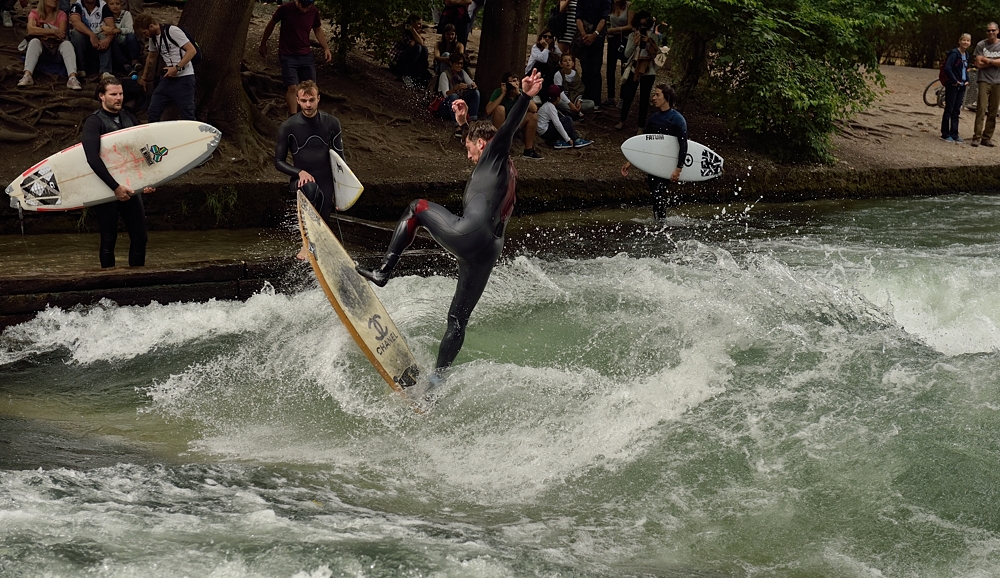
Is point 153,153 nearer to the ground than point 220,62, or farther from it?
nearer to the ground

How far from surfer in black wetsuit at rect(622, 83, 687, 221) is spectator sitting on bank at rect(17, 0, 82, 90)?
6.35 metres

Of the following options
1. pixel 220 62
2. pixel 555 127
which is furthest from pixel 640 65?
pixel 220 62

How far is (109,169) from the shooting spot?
25.7ft

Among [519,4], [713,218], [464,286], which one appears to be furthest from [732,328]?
[519,4]

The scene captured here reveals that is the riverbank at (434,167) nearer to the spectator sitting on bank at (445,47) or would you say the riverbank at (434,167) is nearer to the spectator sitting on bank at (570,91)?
the spectator sitting on bank at (570,91)

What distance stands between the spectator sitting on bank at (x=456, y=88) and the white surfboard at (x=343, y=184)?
16.5ft

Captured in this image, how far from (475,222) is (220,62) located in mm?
6550

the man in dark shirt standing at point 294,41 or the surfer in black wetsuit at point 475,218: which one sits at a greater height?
the man in dark shirt standing at point 294,41

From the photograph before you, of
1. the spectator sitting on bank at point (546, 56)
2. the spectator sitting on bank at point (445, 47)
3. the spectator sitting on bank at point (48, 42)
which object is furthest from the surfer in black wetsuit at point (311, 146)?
the spectator sitting on bank at point (546, 56)

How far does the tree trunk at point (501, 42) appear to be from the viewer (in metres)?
13.0

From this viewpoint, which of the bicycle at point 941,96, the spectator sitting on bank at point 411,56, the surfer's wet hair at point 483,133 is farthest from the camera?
the bicycle at point 941,96

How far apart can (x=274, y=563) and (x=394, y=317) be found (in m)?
3.60

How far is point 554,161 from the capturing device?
12.5 meters

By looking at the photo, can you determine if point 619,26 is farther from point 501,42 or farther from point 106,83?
point 106,83
